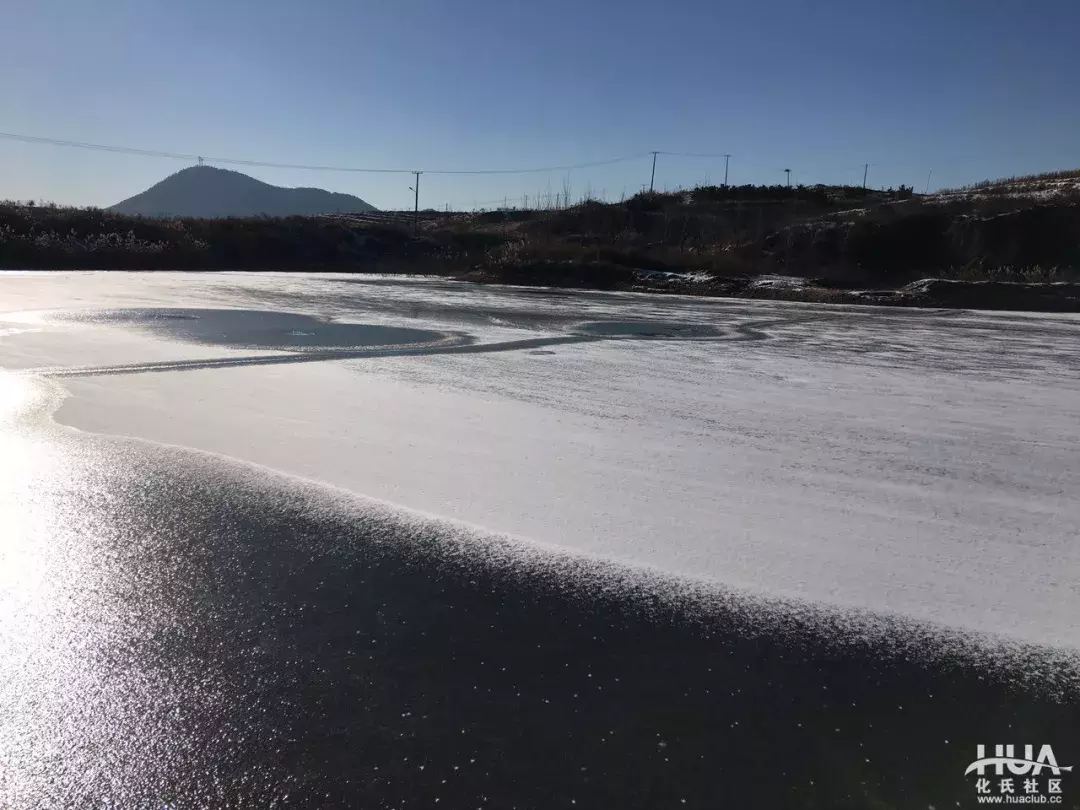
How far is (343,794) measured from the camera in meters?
1.79

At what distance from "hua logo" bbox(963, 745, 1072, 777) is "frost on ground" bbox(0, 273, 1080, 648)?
0.64 m

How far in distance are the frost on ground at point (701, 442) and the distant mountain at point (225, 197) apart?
167 m

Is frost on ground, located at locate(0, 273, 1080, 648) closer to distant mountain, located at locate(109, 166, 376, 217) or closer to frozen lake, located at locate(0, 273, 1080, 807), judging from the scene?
frozen lake, located at locate(0, 273, 1080, 807)

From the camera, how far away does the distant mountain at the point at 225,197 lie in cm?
16712

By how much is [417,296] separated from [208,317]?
6312 mm

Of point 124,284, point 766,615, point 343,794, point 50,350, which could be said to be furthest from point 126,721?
point 124,284

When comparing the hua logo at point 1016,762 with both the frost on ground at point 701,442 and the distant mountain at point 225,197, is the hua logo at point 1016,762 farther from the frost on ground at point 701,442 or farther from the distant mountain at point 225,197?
the distant mountain at point 225,197

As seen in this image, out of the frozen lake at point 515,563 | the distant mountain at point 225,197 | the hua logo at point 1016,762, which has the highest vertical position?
the distant mountain at point 225,197

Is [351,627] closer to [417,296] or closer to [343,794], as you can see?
[343,794]

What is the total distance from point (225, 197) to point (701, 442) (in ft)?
650

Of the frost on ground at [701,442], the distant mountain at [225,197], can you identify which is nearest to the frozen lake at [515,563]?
the frost on ground at [701,442]

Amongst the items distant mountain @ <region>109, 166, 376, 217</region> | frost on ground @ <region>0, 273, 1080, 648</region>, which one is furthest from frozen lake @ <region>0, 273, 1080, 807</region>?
distant mountain @ <region>109, 166, 376, 217</region>

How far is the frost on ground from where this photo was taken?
3.11m

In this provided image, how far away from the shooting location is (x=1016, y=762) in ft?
6.52
